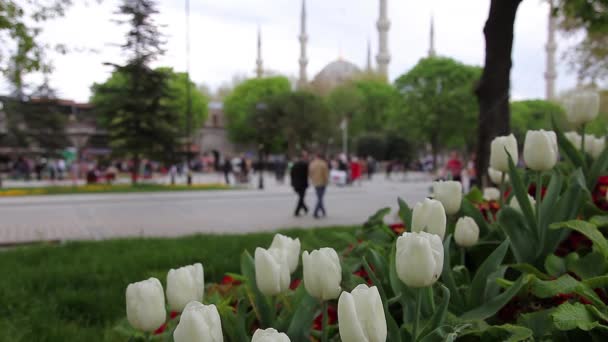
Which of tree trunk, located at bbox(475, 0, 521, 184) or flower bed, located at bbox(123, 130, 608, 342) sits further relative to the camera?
tree trunk, located at bbox(475, 0, 521, 184)

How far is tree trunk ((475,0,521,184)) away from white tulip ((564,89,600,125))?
1906 mm

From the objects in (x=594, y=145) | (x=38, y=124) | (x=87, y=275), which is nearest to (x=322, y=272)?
(x=594, y=145)

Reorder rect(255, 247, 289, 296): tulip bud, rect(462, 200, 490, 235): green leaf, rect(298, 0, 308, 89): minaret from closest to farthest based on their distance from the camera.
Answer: rect(255, 247, 289, 296): tulip bud, rect(462, 200, 490, 235): green leaf, rect(298, 0, 308, 89): minaret

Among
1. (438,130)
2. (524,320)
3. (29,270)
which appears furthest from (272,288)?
(438,130)

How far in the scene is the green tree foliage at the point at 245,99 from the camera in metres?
67.9

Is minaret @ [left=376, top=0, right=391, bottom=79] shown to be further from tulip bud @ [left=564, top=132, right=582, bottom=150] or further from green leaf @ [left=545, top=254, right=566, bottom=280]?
green leaf @ [left=545, top=254, right=566, bottom=280]

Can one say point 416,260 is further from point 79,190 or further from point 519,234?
point 79,190

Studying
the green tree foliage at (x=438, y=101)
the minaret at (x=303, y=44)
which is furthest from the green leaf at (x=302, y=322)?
the minaret at (x=303, y=44)

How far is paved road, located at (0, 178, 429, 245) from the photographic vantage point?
10.2 m

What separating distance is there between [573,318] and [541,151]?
681 millimetres

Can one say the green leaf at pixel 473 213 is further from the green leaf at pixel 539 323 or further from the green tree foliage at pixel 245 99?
the green tree foliage at pixel 245 99

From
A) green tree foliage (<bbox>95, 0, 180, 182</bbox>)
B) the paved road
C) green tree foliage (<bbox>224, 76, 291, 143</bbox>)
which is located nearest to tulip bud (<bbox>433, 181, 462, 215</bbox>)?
the paved road

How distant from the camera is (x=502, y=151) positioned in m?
2.04

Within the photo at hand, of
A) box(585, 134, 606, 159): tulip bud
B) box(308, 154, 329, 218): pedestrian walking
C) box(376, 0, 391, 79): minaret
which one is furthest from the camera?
box(376, 0, 391, 79): minaret
